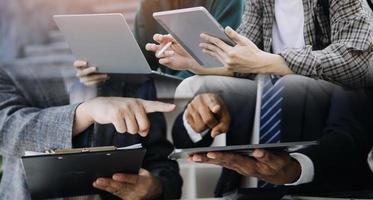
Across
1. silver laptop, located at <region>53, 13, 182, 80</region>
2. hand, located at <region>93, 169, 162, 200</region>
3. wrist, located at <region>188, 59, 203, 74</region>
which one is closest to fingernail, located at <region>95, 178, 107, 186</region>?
hand, located at <region>93, 169, 162, 200</region>

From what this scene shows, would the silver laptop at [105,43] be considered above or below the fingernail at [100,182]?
above

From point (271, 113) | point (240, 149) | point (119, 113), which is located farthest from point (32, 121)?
point (271, 113)

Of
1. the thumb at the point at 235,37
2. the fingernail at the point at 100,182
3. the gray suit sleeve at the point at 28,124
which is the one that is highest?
the thumb at the point at 235,37

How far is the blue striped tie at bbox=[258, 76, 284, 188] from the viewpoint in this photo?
1640 millimetres

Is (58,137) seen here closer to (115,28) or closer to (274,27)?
(115,28)

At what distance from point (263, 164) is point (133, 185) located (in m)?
0.39

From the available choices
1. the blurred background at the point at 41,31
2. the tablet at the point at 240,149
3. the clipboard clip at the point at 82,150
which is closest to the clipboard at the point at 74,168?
the clipboard clip at the point at 82,150

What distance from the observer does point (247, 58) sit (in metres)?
1.61

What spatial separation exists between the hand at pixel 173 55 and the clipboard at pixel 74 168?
0.87 ft

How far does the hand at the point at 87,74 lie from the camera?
158cm

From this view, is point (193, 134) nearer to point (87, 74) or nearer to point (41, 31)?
point (87, 74)

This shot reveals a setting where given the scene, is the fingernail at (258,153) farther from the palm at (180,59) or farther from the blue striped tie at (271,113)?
the palm at (180,59)

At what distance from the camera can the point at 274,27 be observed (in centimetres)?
165

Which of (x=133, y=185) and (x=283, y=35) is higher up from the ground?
(x=283, y=35)
